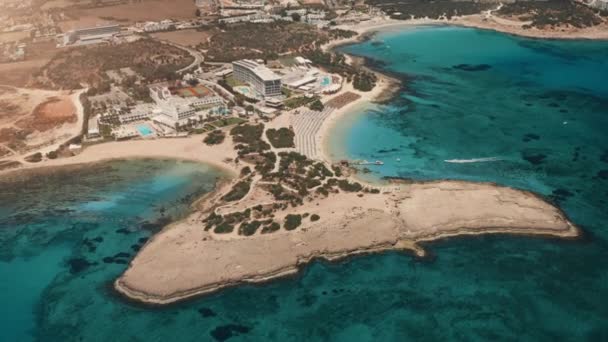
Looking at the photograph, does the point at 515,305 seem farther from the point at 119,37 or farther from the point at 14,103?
the point at 119,37

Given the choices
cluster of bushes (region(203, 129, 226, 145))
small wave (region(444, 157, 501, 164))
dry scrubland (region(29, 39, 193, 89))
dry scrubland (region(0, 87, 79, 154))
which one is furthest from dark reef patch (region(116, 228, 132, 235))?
dry scrubland (region(29, 39, 193, 89))

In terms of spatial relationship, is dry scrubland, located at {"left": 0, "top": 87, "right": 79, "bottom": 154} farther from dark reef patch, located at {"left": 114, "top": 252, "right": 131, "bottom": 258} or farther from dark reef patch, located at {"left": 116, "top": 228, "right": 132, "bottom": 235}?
dark reef patch, located at {"left": 114, "top": 252, "right": 131, "bottom": 258}

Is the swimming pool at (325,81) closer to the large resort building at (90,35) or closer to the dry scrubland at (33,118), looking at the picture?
the dry scrubland at (33,118)

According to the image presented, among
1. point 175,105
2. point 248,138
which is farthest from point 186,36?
point 248,138

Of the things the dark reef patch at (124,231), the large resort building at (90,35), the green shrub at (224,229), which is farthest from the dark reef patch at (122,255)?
the large resort building at (90,35)

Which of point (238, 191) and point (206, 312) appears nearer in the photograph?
point (206, 312)

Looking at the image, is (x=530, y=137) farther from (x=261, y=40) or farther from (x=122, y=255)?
(x=261, y=40)

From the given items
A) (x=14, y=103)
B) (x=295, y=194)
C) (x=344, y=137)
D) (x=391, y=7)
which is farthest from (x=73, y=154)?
(x=391, y=7)
